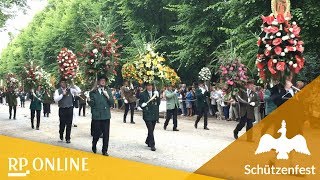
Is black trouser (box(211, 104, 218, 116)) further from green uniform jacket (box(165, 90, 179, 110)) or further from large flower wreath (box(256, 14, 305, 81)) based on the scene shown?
large flower wreath (box(256, 14, 305, 81))

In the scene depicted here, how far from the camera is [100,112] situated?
12195mm

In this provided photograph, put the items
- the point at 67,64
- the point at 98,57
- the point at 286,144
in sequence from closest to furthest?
1. the point at 286,144
2. the point at 98,57
3. the point at 67,64

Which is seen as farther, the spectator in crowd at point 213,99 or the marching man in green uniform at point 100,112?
the spectator in crowd at point 213,99

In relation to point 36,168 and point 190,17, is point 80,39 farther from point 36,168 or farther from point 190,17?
point 36,168

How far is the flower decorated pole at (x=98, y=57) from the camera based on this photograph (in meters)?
13.5

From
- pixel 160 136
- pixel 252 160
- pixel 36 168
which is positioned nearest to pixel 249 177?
pixel 252 160

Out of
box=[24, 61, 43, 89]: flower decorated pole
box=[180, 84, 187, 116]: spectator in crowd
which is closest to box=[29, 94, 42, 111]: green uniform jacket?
box=[24, 61, 43, 89]: flower decorated pole

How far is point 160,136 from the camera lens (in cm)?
1639

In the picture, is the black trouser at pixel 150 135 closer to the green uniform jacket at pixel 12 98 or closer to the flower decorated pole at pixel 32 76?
the flower decorated pole at pixel 32 76

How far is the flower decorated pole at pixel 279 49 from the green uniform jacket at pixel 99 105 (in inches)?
162

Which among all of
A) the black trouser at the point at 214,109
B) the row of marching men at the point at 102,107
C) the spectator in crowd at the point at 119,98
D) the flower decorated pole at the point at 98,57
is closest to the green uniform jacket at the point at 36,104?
the row of marching men at the point at 102,107

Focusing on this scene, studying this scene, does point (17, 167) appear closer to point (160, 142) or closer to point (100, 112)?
point (100, 112)

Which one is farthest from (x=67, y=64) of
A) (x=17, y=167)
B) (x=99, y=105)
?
(x=17, y=167)

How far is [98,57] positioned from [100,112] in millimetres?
2038
